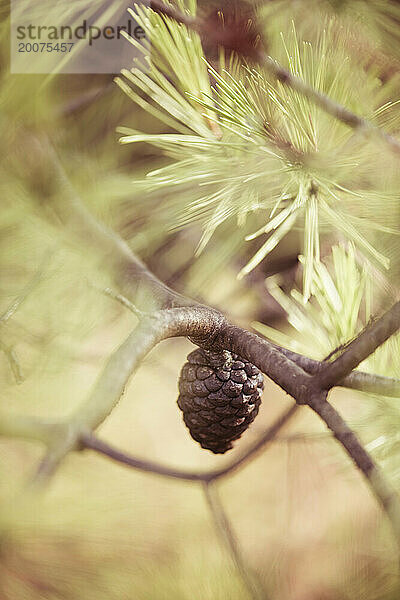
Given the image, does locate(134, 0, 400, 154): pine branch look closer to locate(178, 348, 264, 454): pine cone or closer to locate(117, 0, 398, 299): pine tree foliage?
locate(117, 0, 398, 299): pine tree foliage

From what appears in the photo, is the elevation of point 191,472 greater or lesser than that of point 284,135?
lesser

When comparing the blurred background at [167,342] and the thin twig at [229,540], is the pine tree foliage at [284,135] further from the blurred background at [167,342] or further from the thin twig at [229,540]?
the thin twig at [229,540]

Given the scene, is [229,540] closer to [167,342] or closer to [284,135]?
[167,342]

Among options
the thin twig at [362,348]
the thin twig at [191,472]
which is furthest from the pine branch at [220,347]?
the thin twig at [191,472]

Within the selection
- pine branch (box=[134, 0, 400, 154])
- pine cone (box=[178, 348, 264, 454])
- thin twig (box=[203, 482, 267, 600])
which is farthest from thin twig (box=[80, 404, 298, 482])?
pine branch (box=[134, 0, 400, 154])

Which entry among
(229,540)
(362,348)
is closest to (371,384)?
(362,348)

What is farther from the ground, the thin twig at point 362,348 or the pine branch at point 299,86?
the pine branch at point 299,86

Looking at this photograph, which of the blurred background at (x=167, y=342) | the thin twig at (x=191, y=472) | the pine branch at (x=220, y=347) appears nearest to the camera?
the pine branch at (x=220, y=347)
